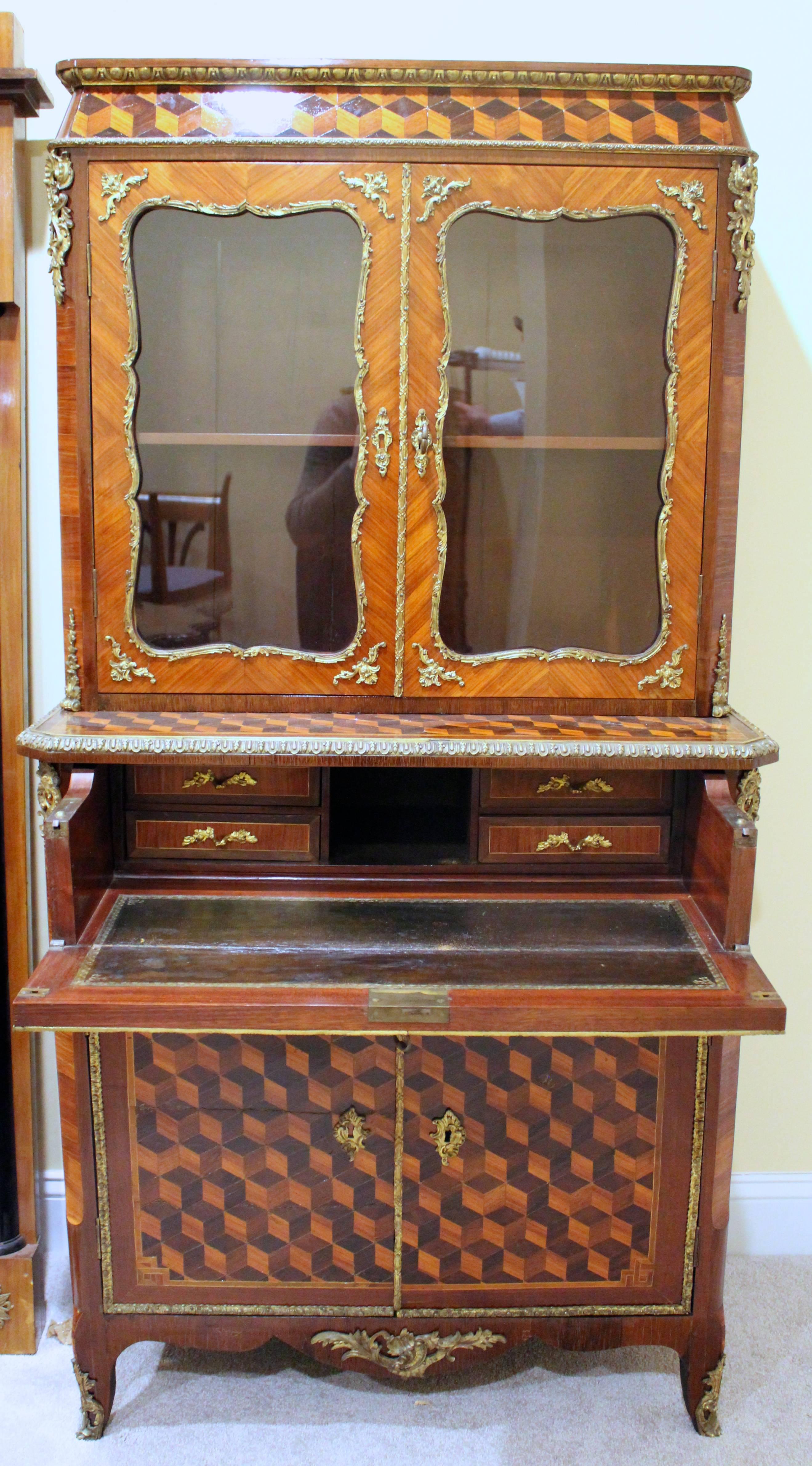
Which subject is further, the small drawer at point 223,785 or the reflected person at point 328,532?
the small drawer at point 223,785

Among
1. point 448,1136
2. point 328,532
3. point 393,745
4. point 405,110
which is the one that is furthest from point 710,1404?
point 405,110

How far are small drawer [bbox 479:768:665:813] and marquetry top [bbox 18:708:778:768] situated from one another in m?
0.14

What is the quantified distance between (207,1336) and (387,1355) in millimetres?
287

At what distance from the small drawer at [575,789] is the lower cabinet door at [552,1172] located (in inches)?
14.9

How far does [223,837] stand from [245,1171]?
0.52 m

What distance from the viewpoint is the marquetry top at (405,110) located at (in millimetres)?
1654

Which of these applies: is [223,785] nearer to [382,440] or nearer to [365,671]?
[365,671]

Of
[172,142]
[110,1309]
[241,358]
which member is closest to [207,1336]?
[110,1309]

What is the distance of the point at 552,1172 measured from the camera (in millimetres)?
1780

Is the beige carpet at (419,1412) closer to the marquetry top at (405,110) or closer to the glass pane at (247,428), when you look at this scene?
the glass pane at (247,428)

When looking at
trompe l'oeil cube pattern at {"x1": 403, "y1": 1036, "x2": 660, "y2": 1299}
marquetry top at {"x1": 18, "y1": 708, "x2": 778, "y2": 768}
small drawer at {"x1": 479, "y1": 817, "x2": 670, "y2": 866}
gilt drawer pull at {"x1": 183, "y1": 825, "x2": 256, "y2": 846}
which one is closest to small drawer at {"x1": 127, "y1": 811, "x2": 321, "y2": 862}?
gilt drawer pull at {"x1": 183, "y1": 825, "x2": 256, "y2": 846}

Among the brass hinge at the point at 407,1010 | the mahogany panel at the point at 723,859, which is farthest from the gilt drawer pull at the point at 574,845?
the brass hinge at the point at 407,1010

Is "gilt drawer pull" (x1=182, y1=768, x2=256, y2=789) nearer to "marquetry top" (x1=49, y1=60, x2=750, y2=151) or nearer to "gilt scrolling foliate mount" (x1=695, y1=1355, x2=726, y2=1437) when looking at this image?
"marquetry top" (x1=49, y1=60, x2=750, y2=151)

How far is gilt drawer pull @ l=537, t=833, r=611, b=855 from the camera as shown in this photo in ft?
6.18
